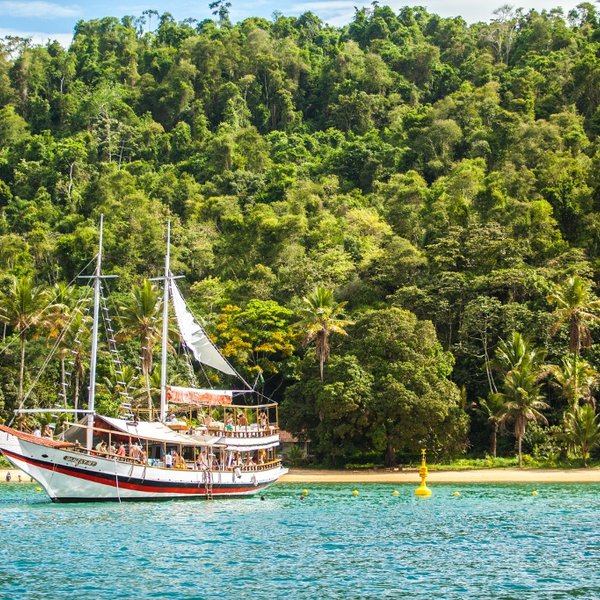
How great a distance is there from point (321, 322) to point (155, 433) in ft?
73.7

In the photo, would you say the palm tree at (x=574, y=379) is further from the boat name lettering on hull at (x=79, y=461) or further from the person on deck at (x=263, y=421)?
the boat name lettering on hull at (x=79, y=461)

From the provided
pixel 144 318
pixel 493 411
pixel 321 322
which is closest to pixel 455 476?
pixel 493 411

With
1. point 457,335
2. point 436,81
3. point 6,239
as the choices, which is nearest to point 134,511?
point 457,335

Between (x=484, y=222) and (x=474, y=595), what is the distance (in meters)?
59.7

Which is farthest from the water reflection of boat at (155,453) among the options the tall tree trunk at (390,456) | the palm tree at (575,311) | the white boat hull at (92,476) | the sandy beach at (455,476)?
the palm tree at (575,311)

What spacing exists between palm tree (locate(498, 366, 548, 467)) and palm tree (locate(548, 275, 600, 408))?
103 inches

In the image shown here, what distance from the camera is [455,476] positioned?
6028 cm

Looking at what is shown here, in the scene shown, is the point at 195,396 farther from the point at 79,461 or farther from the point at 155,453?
the point at 79,461

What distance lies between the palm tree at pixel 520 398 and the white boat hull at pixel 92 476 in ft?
71.9

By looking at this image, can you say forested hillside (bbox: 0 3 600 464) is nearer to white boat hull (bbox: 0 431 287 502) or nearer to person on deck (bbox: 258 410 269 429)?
white boat hull (bbox: 0 431 287 502)

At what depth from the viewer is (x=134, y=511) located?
138 feet

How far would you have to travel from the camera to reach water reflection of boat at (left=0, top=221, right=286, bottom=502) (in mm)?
43938

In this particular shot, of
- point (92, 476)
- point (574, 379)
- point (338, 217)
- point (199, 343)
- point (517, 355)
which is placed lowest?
point (92, 476)

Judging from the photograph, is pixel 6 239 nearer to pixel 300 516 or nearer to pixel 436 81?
pixel 300 516
